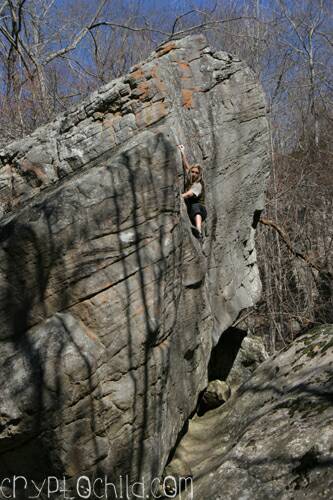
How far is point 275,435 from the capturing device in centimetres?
425

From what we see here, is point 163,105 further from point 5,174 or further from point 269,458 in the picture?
point 269,458

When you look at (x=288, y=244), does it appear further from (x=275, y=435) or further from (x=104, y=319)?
(x=104, y=319)

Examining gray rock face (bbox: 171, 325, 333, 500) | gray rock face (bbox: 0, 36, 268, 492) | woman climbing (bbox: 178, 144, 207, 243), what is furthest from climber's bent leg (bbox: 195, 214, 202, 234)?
gray rock face (bbox: 171, 325, 333, 500)

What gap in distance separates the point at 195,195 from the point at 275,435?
9.15 ft

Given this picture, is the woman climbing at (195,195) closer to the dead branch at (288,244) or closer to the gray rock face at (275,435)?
the gray rock face at (275,435)

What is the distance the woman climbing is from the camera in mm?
6039

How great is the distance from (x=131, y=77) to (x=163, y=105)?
52 cm

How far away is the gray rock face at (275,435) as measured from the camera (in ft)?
12.4

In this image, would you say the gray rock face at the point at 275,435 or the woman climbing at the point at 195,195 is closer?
the gray rock face at the point at 275,435

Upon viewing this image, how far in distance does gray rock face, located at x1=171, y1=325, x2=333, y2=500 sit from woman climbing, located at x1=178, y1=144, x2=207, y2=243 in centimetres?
166

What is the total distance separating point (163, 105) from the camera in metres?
6.33

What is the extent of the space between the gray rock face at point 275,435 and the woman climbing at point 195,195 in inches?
65.3

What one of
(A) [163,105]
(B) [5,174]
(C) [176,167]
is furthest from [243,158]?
(B) [5,174]

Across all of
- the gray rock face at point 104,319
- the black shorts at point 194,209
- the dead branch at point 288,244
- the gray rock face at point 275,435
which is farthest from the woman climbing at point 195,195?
the dead branch at point 288,244
